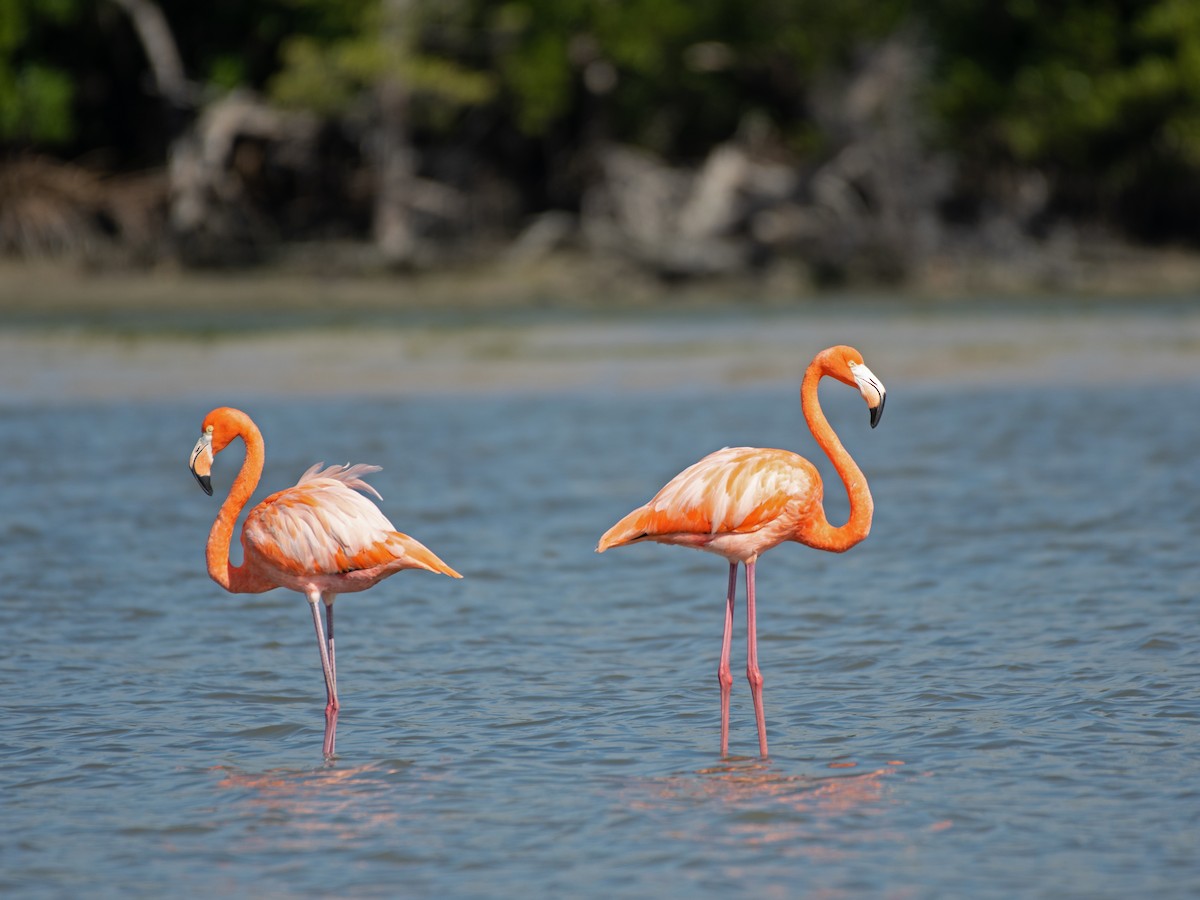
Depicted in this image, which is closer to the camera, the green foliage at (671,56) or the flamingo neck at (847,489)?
the flamingo neck at (847,489)

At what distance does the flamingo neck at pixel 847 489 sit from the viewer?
219 inches

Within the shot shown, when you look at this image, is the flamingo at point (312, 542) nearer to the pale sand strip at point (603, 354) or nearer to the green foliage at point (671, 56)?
the pale sand strip at point (603, 354)

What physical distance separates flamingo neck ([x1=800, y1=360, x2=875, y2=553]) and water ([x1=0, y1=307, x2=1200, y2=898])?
0.56 meters

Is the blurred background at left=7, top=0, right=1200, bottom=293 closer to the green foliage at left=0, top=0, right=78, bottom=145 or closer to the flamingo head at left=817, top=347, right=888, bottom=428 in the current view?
the green foliage at left=0, top=0, right=78, bottom=145

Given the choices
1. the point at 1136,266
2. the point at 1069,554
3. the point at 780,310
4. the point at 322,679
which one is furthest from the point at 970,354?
the point at 322,679

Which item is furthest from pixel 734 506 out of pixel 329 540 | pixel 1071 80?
pixel 1071 80

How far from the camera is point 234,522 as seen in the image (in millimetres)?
5742

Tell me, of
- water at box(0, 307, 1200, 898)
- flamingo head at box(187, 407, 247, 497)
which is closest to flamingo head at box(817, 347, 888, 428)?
water at box(0, 307, 1200, 898)

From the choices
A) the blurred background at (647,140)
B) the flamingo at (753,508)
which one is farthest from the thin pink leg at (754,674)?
the blurred background at (647,140)

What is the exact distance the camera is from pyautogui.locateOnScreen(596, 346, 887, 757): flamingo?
552 cm

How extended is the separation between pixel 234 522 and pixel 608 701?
1342 mm

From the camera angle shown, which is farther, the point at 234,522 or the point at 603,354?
the point at 603,354

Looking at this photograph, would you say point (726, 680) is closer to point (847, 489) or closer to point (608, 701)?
point (608, 701)

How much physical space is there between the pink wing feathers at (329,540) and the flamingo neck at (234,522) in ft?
0.51
